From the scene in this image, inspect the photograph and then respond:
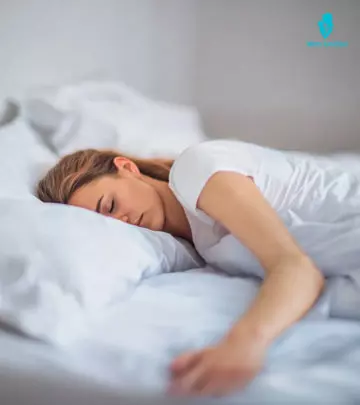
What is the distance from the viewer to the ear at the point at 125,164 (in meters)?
1.15

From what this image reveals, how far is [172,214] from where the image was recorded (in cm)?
114

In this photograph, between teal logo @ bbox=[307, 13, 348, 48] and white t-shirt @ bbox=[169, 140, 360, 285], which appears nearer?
white t-shirt @ bbox=[169, 140, 360, 285]

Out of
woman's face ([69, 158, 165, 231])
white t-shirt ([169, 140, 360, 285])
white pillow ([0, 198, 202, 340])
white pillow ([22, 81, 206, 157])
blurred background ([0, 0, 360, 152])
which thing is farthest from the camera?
blurred background ([0, 0, 360, 152])

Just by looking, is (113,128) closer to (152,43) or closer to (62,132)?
(62,132)

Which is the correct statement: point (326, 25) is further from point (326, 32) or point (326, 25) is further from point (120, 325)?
point (120, 325)

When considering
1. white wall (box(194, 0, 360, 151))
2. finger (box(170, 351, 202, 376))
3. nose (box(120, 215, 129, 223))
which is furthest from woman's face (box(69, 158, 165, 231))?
white wall (box(194, 0, 360, 151))

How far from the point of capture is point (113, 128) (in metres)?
1.47

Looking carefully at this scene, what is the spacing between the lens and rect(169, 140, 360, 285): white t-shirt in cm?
89

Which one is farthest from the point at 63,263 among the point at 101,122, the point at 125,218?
the point at 101,122

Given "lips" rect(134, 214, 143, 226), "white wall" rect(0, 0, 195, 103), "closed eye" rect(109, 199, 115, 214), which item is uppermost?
"white wall" rect(0, 0, 195, 103)

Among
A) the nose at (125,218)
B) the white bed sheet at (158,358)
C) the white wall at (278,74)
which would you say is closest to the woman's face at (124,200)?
the nose at (125,218)

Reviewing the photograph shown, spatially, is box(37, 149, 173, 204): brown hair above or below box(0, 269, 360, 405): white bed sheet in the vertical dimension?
above

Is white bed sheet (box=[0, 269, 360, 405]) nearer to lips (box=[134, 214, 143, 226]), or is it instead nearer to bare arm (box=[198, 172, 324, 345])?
bare arm (box=[198, 172, 324, 345])

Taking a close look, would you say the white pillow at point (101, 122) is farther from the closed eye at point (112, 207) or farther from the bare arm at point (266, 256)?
the bare arm at point (266, 256)
